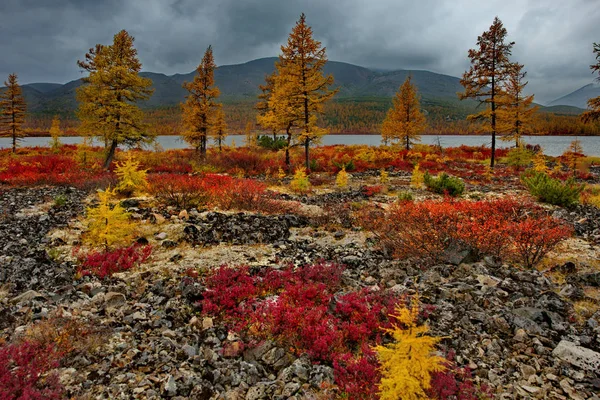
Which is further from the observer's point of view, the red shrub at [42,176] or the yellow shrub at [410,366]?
the red shrub at [42,176]

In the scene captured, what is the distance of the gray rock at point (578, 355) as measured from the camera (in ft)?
12.7

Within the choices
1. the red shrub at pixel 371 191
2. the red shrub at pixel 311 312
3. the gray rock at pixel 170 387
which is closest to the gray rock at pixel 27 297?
the red shrub at pixel 311 312

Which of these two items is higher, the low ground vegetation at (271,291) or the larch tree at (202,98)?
the larch tree at (202,98)

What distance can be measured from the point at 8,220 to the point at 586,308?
1534cm

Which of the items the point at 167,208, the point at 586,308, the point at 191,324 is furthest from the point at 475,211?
the point at 167,208

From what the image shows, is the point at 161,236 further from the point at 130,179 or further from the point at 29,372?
the point at 29,372

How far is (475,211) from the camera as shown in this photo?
10.8m

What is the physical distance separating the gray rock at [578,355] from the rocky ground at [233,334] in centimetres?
1

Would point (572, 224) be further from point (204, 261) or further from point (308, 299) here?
point (204, 261)

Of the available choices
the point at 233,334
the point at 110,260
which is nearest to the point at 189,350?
the point at 233,334

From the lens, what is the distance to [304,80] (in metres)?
23.6

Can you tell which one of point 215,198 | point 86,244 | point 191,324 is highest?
point 215,198

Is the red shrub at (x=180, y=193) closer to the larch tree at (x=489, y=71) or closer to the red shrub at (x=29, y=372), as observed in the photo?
the red shrub at (x=29, y=372)

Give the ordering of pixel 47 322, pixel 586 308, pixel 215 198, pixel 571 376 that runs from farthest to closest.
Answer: pixel 215 198 < pixel 586 308 < pixel 47 322 < pixel 571 376
